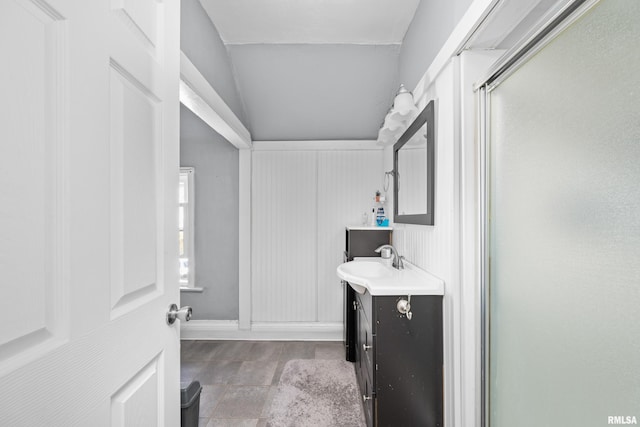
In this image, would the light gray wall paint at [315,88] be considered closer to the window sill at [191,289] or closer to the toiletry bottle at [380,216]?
the toiletry bottle at [380,216]

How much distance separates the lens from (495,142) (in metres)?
A: 1.18

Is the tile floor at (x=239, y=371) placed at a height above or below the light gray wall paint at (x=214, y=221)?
below

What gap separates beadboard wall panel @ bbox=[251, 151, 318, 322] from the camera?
3.16 m

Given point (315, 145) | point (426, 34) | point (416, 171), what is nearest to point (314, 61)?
point (315, 145)

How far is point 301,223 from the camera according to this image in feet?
10.4

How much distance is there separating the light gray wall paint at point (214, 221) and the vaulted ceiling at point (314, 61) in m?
0.55

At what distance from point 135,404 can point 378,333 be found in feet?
3.48

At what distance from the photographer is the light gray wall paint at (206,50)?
1.68 meters

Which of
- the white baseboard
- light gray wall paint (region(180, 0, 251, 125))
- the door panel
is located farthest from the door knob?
the white baseboard

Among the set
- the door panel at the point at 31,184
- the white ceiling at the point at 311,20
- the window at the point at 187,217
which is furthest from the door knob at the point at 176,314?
the window at the point at 187,217

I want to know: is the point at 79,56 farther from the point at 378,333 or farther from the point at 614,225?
the point at 378,333

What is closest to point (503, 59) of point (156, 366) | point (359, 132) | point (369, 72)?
point (156, 366)

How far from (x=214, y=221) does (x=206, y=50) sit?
1.82 meters

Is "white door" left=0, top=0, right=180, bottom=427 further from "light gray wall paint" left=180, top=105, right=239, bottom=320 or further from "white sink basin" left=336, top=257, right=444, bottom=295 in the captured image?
"light gray wall paint" left=180, top=105, right=239, bottom=320
